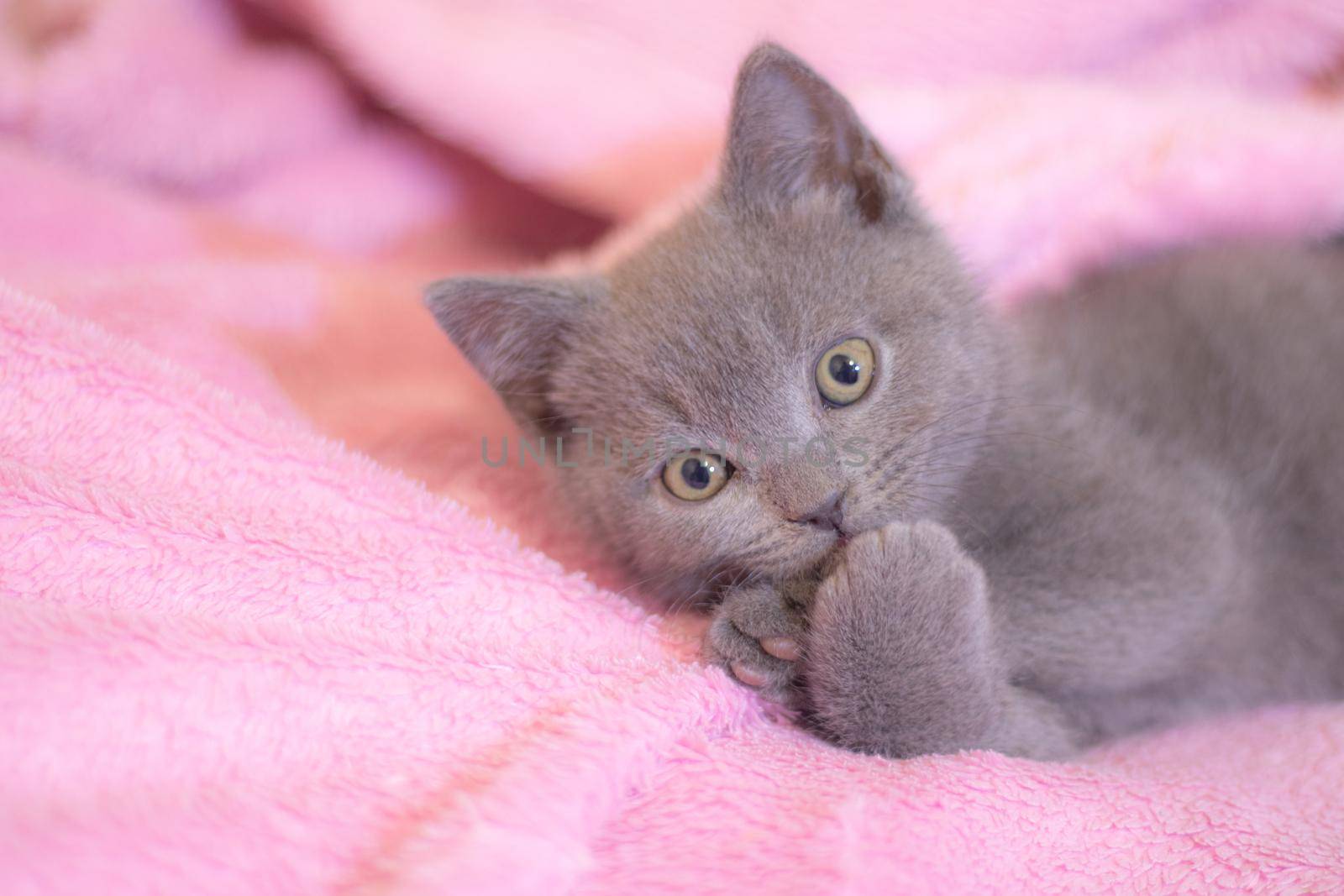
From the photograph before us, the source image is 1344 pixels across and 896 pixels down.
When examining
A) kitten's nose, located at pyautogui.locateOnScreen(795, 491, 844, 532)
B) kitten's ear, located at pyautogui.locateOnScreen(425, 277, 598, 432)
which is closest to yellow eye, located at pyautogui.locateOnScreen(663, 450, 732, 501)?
kitten's nose, located at pyautogui.locateOnScreen(795, 491, 844, 532)

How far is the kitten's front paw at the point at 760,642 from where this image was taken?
86 cm

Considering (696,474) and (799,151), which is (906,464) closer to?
(696,474)

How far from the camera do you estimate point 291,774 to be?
0.71 m

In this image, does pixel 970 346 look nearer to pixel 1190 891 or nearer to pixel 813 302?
pixel 813 302

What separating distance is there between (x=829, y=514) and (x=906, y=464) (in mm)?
106

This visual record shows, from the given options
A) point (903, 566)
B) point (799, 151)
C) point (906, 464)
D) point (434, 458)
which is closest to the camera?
point (903, 566)

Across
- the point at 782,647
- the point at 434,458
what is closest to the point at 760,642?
the point at 782,647

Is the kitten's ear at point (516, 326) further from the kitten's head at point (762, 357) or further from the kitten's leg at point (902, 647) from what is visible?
the kitten's leg at point (902, 647)

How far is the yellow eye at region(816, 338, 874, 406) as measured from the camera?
3.05ft

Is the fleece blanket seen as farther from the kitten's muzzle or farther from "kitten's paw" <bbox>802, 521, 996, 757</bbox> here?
the kitten's muzzle

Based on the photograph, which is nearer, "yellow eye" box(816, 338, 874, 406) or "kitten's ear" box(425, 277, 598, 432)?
"yellow eye" box(816, 338, 874, 406)

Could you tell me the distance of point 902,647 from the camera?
82cm

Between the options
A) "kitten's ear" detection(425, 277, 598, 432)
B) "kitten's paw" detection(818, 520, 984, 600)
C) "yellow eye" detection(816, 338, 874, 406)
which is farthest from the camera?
"kitten's ear" detection(425, 277, 598, 432)

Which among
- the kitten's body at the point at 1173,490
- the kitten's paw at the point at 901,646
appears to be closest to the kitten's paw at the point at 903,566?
the kitten's paw at the point at 901,646
